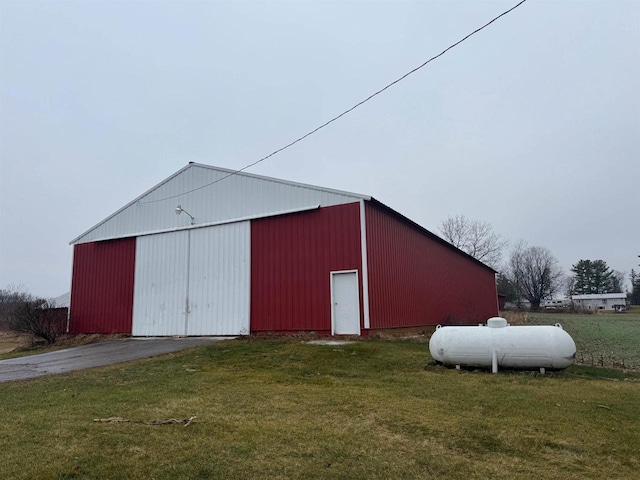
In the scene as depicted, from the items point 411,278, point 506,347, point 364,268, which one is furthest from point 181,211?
point 506,347

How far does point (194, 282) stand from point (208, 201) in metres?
3.31

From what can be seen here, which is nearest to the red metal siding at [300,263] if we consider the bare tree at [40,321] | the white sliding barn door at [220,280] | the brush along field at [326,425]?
the white sliding barn door at [220,280]

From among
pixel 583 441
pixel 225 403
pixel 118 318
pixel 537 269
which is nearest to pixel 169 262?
pixel 118 318

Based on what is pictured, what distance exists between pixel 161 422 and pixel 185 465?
1.57m

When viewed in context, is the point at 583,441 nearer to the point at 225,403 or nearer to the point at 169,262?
the point at 225,403

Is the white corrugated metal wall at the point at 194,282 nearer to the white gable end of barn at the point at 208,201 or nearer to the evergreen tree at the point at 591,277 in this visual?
the white gable end of barn at the point at 208,201

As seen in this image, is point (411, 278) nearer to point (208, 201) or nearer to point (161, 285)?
point (208, 201)

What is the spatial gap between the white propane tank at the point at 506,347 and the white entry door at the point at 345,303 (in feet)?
17.5

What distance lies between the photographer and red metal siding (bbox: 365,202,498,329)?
1530 centimetres

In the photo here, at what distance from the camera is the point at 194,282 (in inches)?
714

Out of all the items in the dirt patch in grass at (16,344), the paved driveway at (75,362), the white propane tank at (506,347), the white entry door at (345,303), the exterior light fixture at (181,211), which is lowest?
the dirt patch in grass at (16,344)

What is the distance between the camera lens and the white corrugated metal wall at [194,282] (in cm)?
1702

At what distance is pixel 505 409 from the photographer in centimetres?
602

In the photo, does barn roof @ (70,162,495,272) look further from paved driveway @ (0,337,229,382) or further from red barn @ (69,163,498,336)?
paved driveway @ (0,337,229,382)
